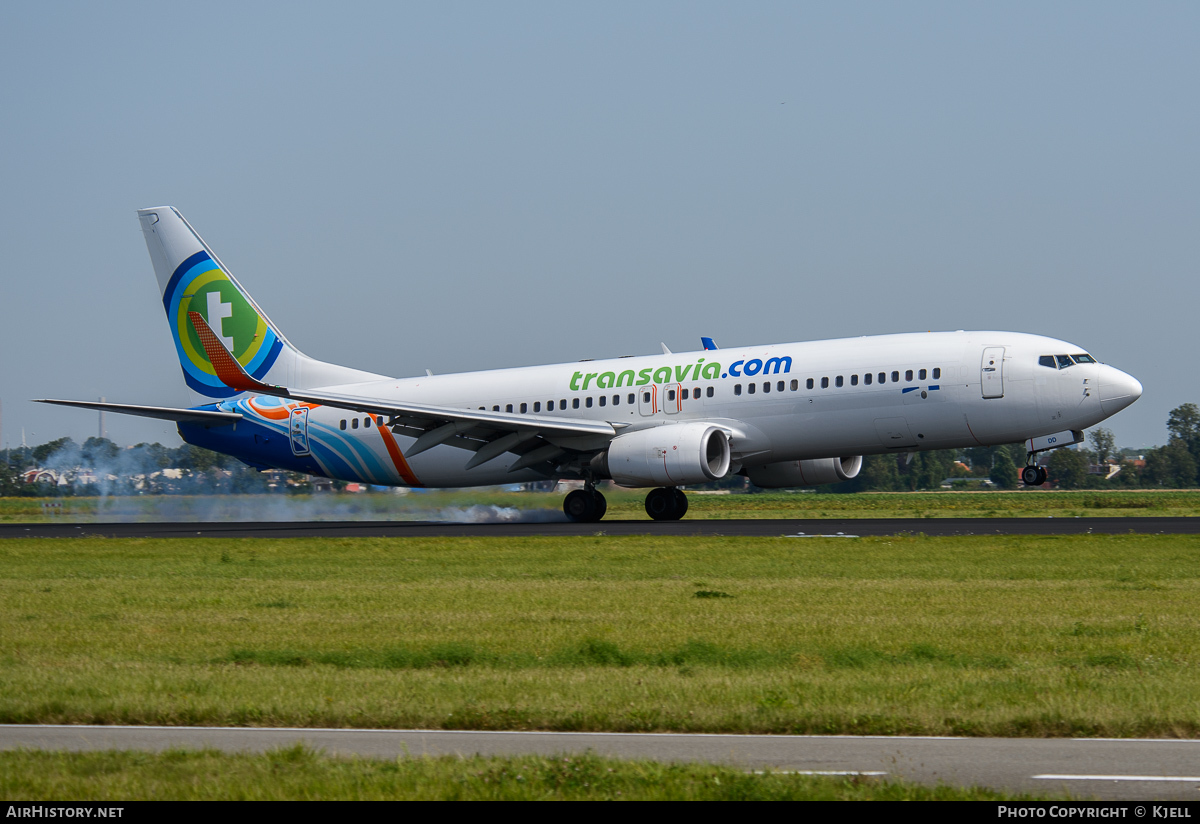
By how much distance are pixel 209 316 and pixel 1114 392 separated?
85.9 ft

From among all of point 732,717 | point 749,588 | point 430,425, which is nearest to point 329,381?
point 430,425

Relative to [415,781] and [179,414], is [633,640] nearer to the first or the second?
[415,781]

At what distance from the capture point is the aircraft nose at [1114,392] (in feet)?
98.9

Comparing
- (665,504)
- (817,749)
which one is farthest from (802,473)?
(817,749)

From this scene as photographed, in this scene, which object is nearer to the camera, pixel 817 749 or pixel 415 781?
pixel 415 781

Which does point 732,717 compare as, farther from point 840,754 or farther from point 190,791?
point 190,791

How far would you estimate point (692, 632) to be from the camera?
1377cm

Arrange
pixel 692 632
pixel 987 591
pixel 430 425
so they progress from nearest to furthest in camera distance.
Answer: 1. pixel 692 632
2. pixel 987 591
3. pixel 430 425

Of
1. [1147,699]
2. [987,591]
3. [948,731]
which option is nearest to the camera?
[948,731]

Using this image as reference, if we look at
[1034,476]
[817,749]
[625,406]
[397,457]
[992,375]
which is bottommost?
[817,749]

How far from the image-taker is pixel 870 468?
4151 inches

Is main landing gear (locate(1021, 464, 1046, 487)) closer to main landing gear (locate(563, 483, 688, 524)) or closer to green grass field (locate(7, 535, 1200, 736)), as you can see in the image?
green grass field (locate(7, 535, 1200, 736))

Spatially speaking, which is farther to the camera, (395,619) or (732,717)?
(395,619)

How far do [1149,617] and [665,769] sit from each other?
910cm
